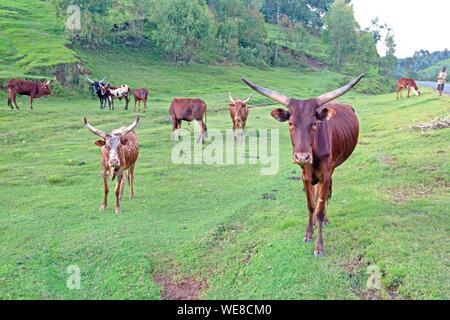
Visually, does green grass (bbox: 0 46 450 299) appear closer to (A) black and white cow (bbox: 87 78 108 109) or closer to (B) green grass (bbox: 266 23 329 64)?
(A) black and white cow (bbox: 87 78 108 109)

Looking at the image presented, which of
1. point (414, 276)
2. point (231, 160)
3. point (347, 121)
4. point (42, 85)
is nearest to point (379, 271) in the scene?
point (414, 276)

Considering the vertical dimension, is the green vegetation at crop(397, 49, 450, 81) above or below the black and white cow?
above

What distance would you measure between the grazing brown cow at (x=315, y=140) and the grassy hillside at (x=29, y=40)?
2238 cm

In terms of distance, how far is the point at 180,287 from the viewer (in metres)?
6.26

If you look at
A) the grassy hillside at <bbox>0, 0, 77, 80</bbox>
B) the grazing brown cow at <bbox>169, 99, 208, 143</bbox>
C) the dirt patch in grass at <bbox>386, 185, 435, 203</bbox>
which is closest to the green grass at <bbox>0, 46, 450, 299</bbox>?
the dirt patch in grass at <bbox>386, 185, 435, 203</bbox>

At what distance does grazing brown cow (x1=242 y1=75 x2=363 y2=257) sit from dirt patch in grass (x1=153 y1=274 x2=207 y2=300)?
1673 millimetres

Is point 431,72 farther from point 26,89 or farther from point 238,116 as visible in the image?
point 26,89

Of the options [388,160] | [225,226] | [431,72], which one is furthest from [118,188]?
[431,72]

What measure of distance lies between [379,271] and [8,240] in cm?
591

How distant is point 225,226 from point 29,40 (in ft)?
109

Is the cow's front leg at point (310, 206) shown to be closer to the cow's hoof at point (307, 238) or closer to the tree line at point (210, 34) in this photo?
the cow's hoof at point (307, 238)

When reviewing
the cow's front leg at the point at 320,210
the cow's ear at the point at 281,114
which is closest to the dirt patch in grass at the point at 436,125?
the cow's front leg at the point at 320,210

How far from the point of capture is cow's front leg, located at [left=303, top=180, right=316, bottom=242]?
21.6 feet

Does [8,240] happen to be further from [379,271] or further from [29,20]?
[29,20]
